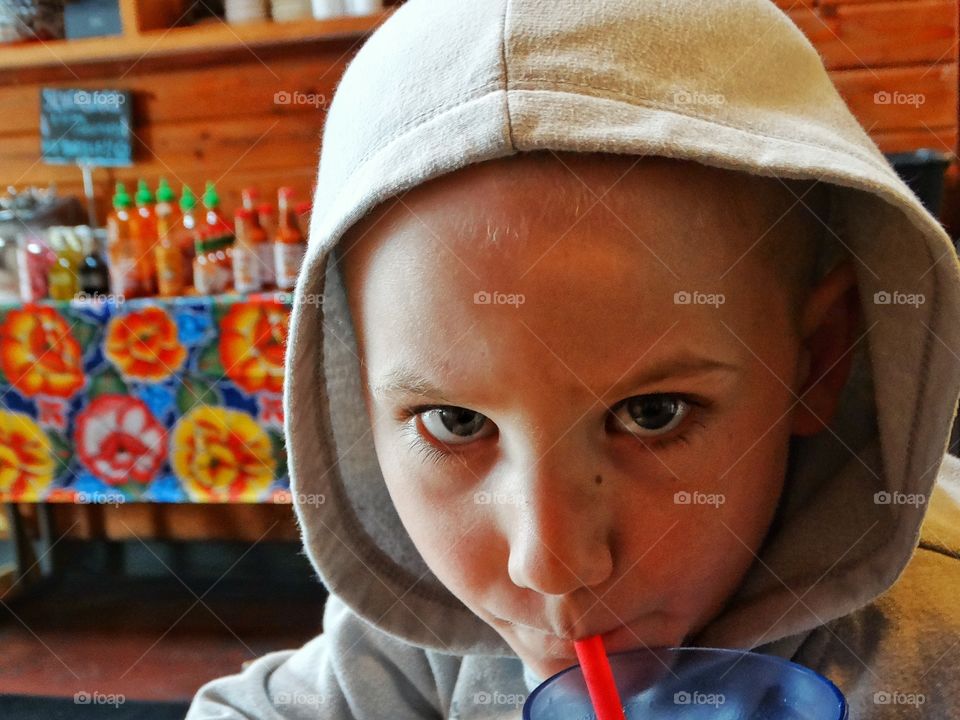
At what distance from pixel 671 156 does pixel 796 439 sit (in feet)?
0.98

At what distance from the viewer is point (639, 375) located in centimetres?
49

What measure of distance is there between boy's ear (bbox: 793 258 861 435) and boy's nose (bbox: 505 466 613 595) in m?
0.21

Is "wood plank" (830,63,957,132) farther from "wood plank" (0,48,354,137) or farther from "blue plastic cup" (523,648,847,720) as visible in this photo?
"blue plastic cup" (523,648,847,720)

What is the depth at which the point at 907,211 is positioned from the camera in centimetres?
53

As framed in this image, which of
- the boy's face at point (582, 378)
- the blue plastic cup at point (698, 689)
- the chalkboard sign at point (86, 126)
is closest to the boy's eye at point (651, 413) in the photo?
the boy's face at point (582, 378)

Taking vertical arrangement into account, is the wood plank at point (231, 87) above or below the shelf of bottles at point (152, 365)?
above

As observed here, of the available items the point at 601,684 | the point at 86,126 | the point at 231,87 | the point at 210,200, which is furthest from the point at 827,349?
the point at 86,126

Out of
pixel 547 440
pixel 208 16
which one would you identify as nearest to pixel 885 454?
pixel 547 440

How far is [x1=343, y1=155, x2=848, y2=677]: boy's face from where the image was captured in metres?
0.49

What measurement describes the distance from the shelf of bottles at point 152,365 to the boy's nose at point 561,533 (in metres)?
1.58

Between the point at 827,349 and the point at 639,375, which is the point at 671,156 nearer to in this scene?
the point at 639,375

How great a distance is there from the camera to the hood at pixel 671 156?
50 cm

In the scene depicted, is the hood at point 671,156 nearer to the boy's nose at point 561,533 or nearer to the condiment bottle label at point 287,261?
the boy's nose at point 561,533

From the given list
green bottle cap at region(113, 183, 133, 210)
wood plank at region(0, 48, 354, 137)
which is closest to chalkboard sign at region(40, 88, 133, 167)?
wood plank at region(0, 48, 354, 137)
